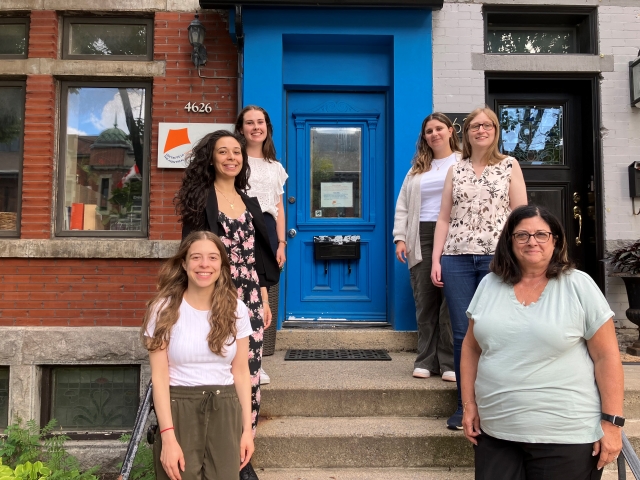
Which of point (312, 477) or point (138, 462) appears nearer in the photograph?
point (312, 477)

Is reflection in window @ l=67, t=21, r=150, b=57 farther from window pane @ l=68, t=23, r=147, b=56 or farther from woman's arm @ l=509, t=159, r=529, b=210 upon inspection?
woman's arm @ l=509, t=159, r=529, b=210

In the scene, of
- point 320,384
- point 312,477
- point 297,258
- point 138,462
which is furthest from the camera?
point 297,258

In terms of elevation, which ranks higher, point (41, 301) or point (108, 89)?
point (108, 89)

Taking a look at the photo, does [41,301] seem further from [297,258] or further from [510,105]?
[510,105]

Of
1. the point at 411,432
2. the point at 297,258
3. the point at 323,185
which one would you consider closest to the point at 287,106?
the point at 323,185

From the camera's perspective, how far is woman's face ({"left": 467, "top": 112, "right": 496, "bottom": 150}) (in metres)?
3.14

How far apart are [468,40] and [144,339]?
13.9ft

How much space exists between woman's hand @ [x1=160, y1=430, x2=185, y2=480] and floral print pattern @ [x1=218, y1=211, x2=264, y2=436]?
2.55ft

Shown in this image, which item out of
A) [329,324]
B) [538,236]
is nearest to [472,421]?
[538,236]

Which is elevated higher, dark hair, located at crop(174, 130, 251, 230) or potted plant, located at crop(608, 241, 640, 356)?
dark hair, located at crop(174, 130, 251, 230)

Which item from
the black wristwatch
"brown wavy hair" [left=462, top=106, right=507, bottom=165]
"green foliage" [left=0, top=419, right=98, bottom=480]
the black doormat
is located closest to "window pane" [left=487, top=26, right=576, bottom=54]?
"brown wavy hair" [left=462, top=106, right=507, bottom=165]

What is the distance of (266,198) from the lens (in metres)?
3.83

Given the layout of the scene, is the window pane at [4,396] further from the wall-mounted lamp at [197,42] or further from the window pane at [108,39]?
the wall-mounted lamp at [197,42]

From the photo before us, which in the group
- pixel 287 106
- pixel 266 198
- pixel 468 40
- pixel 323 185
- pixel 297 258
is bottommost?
pixel 297 258
